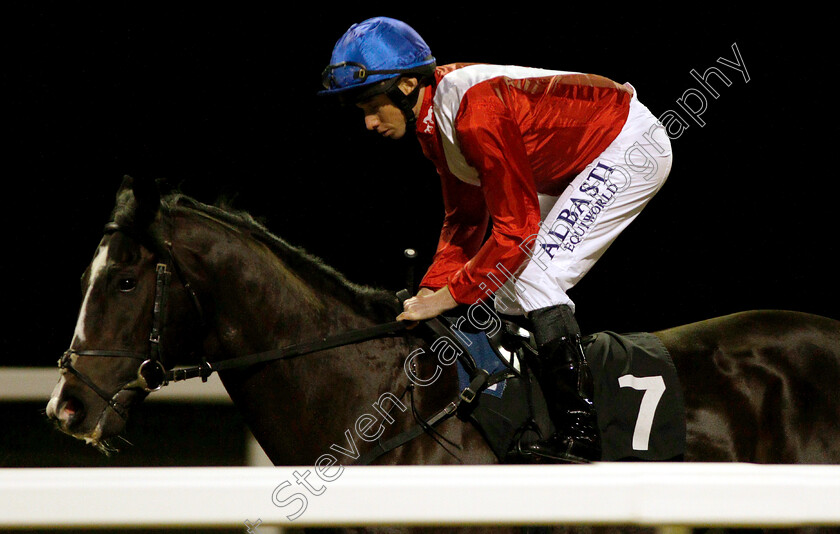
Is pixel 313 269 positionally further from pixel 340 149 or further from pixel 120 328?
pixel 340 149

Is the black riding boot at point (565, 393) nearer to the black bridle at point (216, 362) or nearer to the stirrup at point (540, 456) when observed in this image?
the stirrup at point (540, 456)

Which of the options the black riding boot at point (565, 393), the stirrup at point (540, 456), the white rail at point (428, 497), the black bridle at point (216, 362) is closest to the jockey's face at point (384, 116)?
the black bridle at point (216, 362)

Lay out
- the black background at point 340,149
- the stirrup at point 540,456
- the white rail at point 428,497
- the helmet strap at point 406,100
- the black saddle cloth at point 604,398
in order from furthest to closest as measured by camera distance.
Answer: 1. the black background at point 340,149
2. the helmet strap at point 406,100
3. the black saddle cloth at point 604,398
4. the stirrup at point 540,456
5. the white rail at point 428,497

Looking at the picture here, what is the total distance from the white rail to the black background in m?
3.04

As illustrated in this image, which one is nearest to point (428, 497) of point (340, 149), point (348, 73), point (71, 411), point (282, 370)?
point (282, 370)

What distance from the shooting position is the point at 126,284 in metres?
1.67

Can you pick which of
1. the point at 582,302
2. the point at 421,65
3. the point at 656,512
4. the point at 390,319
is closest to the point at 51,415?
the point at 390,319

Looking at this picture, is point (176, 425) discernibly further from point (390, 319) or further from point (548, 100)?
point (548, 100)

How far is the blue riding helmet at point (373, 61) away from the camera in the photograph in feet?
5.92

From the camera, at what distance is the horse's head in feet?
5.36

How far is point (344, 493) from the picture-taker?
2.48 feet

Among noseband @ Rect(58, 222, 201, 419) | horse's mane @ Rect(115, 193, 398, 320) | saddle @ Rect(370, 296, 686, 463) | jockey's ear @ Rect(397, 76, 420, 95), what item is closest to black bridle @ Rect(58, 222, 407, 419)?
noseband @ Rect(58, 222, 201, 419)

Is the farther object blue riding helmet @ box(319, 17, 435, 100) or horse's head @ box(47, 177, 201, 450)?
blue riding helmet @ box(319, 17, 435, 100)

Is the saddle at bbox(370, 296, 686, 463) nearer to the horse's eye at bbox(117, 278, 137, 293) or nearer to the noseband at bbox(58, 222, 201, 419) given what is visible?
the noseband at bbox(58, 222, 201, 419)
